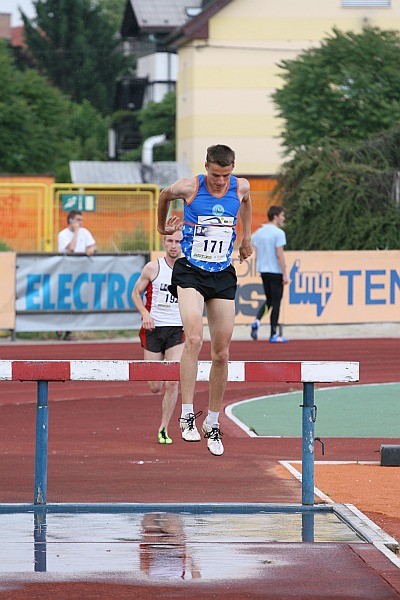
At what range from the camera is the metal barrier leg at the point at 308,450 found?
9664 mm

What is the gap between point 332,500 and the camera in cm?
1036

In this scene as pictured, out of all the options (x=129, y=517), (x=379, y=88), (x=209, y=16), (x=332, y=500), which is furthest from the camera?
(x=209, y=16)

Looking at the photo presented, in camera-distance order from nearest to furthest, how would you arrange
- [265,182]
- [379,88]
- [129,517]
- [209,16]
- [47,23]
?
1. [129,517]
2. [379,88]
3. [265,182]
4. [209,16]
5. [47,23]

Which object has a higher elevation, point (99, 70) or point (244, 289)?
point (99, 70)

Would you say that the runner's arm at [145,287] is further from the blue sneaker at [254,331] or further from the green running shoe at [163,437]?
the blue sneaker at [254,331]

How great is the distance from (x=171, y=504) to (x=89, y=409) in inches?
305

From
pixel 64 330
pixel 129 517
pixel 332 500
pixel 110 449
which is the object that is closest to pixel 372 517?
pixel 332 500

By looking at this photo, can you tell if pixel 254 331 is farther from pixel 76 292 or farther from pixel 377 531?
pixel 377 531

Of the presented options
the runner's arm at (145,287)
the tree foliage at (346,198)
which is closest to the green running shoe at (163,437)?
the runner's arm at (145,287)

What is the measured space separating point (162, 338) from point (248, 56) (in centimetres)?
5197

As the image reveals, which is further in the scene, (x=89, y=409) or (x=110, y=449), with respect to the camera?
(x=89, y=409)

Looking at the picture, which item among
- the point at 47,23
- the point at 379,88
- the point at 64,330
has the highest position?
the point at 47,23

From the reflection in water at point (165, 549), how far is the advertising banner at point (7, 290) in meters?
16.3

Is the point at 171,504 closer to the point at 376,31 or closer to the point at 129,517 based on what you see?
the point at 129,517
